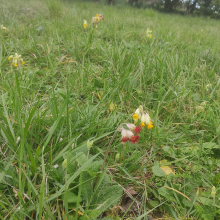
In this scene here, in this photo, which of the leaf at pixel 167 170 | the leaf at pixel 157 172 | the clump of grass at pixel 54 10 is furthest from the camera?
the clump of grass at pixel 54 10

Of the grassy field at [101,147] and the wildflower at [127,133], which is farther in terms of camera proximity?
the wildflower at [127,133]

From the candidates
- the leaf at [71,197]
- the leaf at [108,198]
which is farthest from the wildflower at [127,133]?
the leaf at [71,197]

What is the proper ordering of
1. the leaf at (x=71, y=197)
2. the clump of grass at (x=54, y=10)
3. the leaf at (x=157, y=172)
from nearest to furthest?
the leaf at (x=71, y=197)
the leaf at (x=157, y=172)
the clump of grass at (x=54, y=10)

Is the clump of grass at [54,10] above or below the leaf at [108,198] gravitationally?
above

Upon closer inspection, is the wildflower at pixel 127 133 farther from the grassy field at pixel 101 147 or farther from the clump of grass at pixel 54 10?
the clump of grass at pixel 54 10

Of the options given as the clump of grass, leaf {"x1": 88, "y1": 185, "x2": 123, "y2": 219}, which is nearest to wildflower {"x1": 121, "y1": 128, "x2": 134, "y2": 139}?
leaf {"x1": 88, "y1": 185, "x2": 123, "y2": 219}

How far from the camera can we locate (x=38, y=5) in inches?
189

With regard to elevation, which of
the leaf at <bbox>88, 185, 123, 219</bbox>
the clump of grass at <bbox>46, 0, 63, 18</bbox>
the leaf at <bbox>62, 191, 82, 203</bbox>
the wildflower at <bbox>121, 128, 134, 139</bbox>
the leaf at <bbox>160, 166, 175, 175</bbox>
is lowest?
the leaf at <bbox>160, 166, 175, 175</bbox>

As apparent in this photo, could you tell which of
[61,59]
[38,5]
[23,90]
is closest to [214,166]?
[23,90]

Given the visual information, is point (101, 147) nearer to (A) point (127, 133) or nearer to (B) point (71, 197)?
(A) point (127, 133)

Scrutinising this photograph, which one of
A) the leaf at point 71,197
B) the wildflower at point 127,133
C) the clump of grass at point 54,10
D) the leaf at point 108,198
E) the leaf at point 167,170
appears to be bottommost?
the leaf at point 167,170

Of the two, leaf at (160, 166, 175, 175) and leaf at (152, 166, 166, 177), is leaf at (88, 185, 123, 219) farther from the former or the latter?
leaf at (160, 166, 175, 175)

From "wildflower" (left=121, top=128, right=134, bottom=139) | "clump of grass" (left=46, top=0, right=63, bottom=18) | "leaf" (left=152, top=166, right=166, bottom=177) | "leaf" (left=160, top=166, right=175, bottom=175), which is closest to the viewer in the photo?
"wildflower" (left=121, top=128, right=134, bottom=139)

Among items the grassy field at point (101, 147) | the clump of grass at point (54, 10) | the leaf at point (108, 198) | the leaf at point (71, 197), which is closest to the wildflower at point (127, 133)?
the grassy field at point (101, 147)
